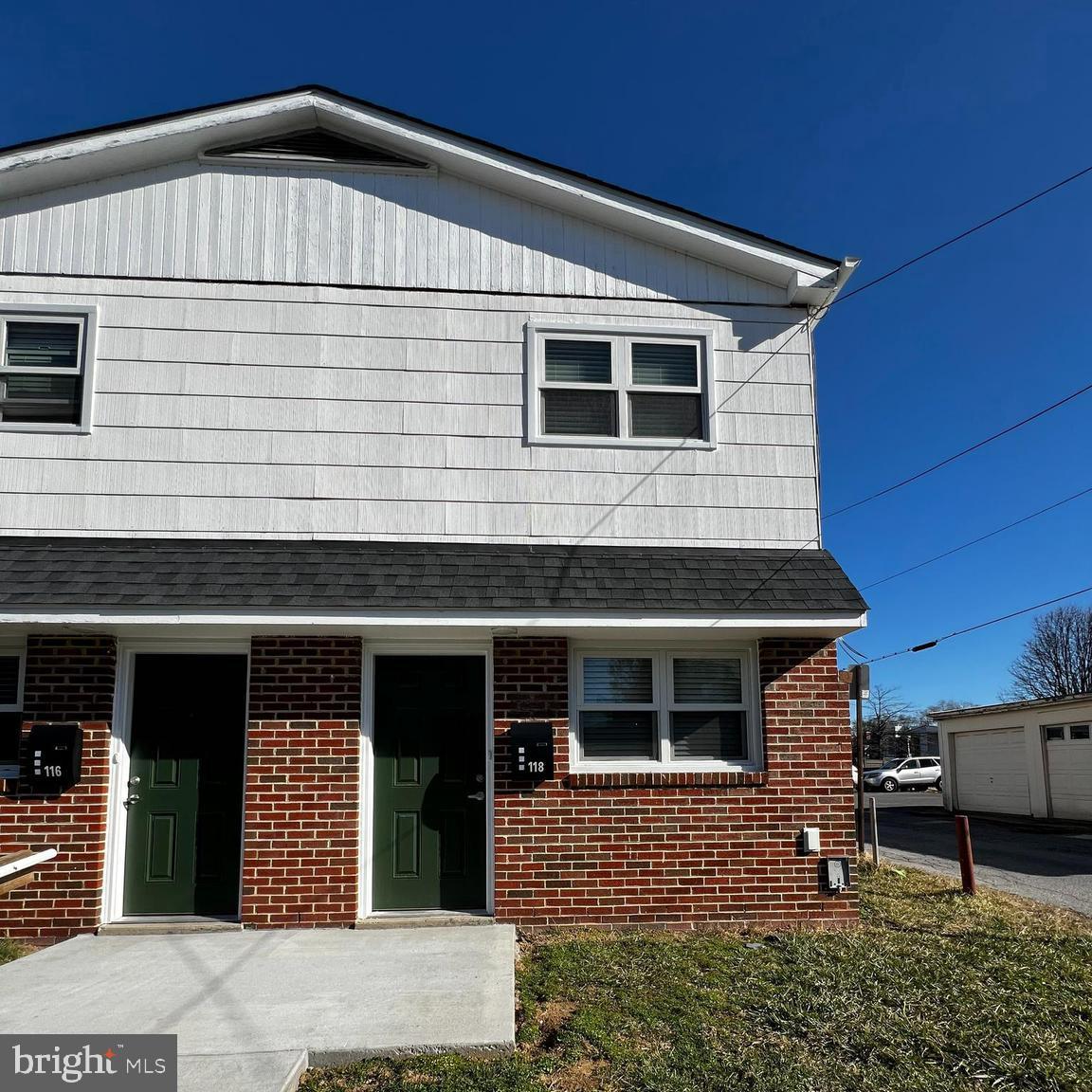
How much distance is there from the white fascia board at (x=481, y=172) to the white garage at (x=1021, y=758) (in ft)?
46.5

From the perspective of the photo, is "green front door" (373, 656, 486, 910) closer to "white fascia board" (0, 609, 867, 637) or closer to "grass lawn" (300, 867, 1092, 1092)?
"white fascia board" (0, 609, 867, 637)

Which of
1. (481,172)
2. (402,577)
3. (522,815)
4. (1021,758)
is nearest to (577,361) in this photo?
(481,172)

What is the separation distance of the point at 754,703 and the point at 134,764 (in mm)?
5088

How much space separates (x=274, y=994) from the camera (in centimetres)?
505

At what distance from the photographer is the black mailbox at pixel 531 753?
689 centimetres

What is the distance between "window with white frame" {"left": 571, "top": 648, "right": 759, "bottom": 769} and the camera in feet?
23.8

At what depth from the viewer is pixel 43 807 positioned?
6.62 meters

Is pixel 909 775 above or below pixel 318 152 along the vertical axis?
below

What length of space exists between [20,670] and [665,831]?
17.4ft

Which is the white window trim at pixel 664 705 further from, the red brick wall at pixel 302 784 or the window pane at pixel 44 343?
the window pane at pixel 44 343

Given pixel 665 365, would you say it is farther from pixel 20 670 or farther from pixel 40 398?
pixel 20 670

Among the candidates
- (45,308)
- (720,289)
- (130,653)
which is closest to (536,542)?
(720,289)

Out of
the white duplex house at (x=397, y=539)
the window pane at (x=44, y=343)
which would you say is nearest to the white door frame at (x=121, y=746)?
the white duplex house at (x=397, y=539)

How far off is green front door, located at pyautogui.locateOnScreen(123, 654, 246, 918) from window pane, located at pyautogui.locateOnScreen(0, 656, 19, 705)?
92 centimetres
